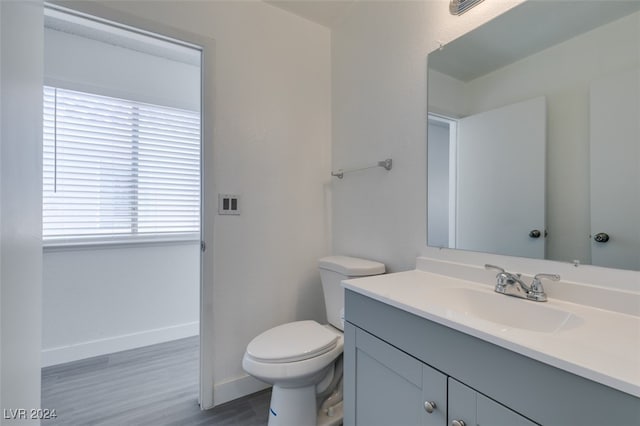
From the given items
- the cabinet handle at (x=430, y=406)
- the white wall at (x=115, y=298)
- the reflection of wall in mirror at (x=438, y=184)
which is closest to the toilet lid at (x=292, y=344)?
the cabinet handle at (x=430, y=406)

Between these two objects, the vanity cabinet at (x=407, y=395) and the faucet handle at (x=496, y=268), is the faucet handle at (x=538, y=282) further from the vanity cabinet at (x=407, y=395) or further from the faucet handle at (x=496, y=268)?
the vanity cabinet at (x=407, y=395)

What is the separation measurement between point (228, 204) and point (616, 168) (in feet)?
5.37

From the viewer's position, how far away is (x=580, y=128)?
36.0 inches

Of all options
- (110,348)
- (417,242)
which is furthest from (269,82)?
(110,348)

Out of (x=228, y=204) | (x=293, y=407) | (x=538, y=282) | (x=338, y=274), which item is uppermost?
(x=228, y=204)

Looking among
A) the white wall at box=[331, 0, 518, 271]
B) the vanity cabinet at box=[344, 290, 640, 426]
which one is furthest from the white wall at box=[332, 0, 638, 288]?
the vanity cabinet at box=[344, 290, 640, 426]

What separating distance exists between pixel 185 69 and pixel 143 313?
217cm

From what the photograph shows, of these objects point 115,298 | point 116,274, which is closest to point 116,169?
point 116,274

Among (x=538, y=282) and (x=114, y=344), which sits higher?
(x=538, y=282)

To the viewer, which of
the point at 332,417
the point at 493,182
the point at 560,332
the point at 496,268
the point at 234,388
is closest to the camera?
the point at 560,332

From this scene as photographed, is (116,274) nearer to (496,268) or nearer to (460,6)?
(496,268)

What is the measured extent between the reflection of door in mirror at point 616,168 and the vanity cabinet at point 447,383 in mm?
503

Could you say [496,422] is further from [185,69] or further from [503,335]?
[185,69]

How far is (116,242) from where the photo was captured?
2307 mm
